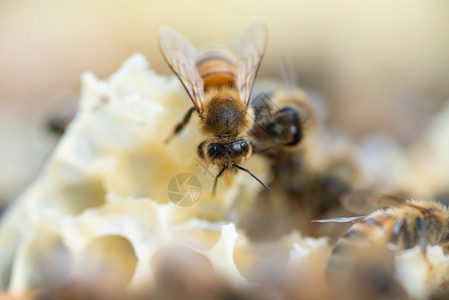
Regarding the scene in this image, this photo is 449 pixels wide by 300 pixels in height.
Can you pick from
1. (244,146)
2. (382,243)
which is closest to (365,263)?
(382,243)

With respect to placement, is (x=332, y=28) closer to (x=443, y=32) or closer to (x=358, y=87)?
(x=358, y=87)

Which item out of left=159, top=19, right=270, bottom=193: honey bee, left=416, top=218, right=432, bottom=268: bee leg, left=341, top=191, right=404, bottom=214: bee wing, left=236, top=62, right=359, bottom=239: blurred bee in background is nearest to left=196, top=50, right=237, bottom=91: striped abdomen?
left=159, top=19, right=270, bottom=193: honey bee

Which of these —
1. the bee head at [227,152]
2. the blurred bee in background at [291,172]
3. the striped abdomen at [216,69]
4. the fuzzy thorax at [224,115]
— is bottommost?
the blurred bee in background at [291,172]

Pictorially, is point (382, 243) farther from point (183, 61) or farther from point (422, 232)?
point (183, 61)

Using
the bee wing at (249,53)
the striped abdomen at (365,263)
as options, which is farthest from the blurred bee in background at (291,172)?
A: the striped abdomen at (365,263)

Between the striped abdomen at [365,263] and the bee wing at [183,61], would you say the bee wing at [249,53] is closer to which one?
the bee wing at [183,61]

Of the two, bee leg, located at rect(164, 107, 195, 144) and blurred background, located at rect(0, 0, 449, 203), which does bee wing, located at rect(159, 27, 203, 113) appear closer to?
bee leg, located at rect(164, 107, 195, 144)

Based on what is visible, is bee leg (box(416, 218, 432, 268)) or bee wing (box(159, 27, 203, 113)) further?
bee wing (box(159, 27, 203, 113))
